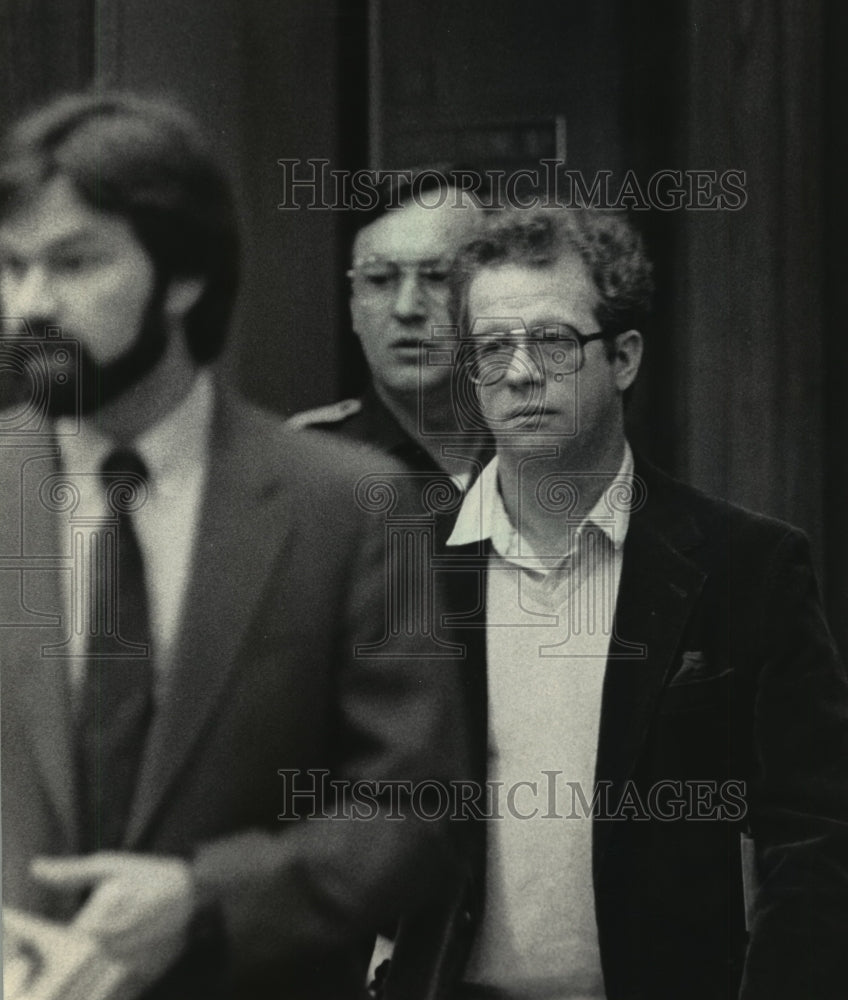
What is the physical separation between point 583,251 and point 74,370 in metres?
1.25

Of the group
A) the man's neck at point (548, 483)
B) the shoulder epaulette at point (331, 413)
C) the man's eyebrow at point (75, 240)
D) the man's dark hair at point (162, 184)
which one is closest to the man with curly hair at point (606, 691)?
the man's neck at point (548, 483)

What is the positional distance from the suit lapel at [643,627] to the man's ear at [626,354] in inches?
9.7

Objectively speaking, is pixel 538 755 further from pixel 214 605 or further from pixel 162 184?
pixel 162 184

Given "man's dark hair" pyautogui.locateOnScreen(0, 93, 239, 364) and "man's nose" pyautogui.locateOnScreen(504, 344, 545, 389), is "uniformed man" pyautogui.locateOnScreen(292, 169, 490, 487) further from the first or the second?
"man's dark hair" pyautogui.locateOnScreen(0, 93, 239, 364)

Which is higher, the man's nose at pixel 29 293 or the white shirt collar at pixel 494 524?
the man's nose at pixel 29 293

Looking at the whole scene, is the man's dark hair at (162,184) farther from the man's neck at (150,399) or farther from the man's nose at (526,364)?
the man's nose at (526,364)

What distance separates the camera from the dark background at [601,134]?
2965 mm

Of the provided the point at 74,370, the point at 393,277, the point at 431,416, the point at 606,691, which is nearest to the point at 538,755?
the point at 606,691

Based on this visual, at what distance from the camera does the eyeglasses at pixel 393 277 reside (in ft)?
9.67

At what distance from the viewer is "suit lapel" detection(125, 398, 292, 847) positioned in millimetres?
2984

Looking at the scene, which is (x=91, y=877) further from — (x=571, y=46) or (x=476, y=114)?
(x=571, y=46)

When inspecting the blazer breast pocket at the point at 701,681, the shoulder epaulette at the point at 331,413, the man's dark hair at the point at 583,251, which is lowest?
the blazer breast pocket at the point at 701,681

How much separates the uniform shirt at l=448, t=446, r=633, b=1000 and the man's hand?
727mm
